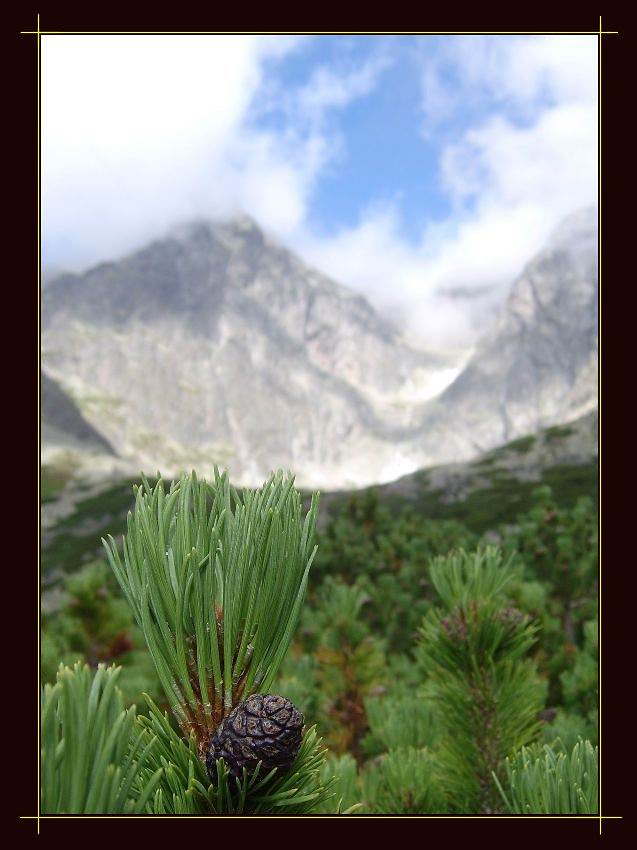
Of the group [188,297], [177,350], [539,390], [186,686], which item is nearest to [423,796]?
[186,686]

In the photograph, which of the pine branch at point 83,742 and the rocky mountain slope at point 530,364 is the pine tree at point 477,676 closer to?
the pine branch at point 83,742

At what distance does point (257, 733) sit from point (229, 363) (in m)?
123

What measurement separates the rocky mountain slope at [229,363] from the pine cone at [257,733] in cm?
9955

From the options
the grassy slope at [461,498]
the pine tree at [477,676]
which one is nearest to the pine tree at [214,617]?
the pine tree at [477,676]

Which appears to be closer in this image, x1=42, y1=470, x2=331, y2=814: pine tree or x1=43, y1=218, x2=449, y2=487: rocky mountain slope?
x1=42, y1=470, x2=331, y2=814: pine tree

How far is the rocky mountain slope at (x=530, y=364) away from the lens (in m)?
109

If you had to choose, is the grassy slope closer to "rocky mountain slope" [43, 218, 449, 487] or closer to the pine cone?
the pine cone

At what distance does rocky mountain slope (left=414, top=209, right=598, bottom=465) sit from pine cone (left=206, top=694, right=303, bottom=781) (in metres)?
108

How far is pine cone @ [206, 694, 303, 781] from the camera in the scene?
645 millimetres

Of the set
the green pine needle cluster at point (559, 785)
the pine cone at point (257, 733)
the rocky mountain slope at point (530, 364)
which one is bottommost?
the green pine needle cluster at point (559, 785)

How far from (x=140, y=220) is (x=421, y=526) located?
429 feet

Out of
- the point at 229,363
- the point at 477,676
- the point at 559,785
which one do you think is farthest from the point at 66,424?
the point at 559,785

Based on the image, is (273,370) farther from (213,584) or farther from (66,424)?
(213,584)

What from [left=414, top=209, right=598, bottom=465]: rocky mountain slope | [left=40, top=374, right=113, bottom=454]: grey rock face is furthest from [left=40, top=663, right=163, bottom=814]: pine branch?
[left=414, top=209, right=598, bottom=465]: rocky mountain slope
